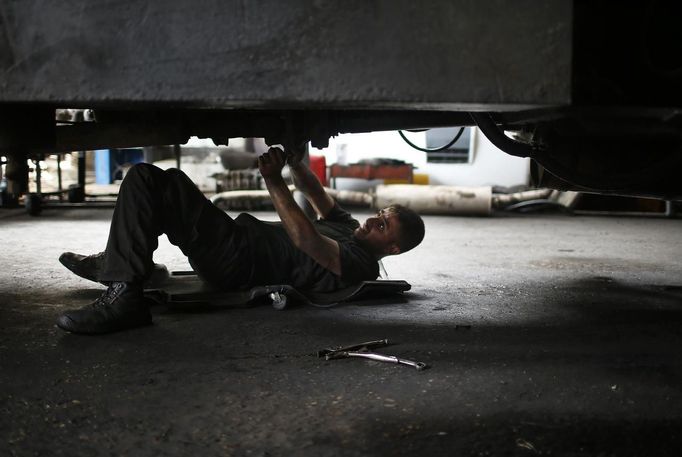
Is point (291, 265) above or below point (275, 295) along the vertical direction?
above

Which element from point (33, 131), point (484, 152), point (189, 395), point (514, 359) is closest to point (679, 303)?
point (514, 359)

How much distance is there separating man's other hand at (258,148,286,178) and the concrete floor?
547mm

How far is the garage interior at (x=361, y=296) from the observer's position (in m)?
1.18

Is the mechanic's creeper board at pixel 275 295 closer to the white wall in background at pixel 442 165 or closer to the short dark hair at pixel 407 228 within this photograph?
the short dark hair at pixel 407 228

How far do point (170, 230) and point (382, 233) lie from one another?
861 mm

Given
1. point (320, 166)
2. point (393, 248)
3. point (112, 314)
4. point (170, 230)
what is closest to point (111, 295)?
point (112, 314)

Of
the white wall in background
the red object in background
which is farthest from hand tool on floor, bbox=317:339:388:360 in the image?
the white wall in background

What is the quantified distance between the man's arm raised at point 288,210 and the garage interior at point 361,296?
19cm

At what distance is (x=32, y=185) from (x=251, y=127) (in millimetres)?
8175

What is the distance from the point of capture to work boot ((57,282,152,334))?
2158mm

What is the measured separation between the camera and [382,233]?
2.77m

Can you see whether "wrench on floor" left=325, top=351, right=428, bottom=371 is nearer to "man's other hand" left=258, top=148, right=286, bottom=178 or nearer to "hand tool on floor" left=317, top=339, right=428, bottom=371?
"hand tool on floor" left=317, top=339, right=428, bottom=371

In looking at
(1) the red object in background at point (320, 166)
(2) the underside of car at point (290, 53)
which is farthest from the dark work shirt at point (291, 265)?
(1) the red object in background at point (320, 166)

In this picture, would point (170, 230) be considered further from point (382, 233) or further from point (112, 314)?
point (382, 233)
